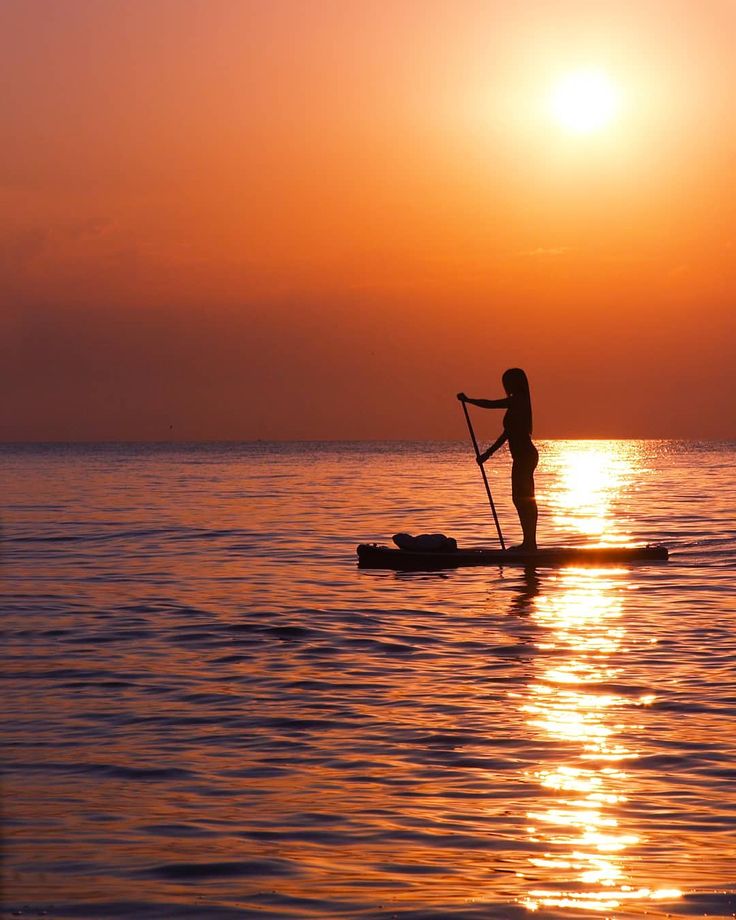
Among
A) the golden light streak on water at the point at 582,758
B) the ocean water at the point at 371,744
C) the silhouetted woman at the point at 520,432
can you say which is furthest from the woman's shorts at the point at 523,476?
the golden light streak on water at the point at 582,758

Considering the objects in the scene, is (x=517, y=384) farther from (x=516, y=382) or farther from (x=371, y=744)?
(x=371, y=744)

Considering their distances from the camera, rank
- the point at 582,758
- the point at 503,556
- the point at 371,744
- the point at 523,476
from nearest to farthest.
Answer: the point at 582,758 < the point at 371,744 < the point at 523,476 < the point at 503,556

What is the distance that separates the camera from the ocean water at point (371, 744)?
5.98m

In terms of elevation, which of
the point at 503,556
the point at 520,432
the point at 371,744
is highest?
the point at 520,432

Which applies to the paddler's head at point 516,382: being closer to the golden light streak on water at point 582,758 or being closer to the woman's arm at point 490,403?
the woman's arm at point 490,403

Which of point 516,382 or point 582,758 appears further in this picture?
point 516,382

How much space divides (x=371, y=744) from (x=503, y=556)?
444 inches

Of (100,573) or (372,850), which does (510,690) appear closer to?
(372,850)

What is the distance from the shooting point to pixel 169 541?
1056 inches

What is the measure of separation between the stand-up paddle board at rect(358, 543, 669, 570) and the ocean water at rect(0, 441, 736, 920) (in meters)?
0.27

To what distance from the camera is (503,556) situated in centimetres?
1975

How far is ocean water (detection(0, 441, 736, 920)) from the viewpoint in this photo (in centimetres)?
598

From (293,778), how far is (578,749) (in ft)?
6.06

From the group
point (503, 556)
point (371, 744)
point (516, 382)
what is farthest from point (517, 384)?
point (371, 744)
